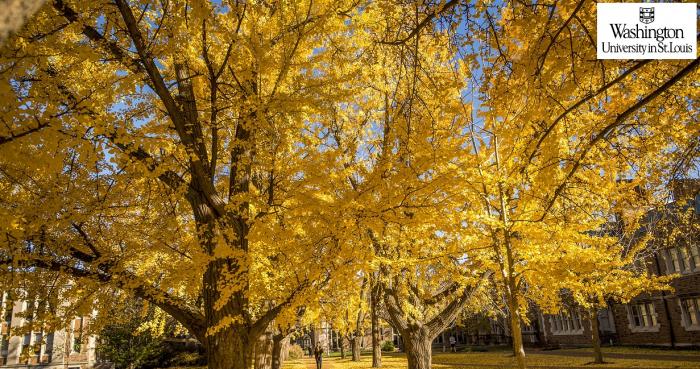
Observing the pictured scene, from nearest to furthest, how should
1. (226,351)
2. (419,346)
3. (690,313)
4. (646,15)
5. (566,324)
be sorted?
(646,15), (226,351), (419,346), (690,313), (566,324)

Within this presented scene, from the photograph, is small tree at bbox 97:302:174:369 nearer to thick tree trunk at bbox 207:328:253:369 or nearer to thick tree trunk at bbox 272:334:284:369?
thick tree trunk at bbox 272:334:284:369

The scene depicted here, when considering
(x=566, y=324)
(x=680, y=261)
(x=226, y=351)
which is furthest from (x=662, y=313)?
(x=226, y=351)

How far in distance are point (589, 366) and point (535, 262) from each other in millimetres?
12347

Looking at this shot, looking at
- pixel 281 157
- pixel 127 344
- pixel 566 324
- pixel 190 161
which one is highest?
pixel 281 157

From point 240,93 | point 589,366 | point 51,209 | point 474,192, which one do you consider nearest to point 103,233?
point 51,209

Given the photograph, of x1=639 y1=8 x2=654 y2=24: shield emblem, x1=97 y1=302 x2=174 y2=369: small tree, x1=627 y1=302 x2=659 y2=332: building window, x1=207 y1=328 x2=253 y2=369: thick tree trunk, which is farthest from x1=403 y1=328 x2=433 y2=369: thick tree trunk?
x1=627 y1=302 x2=659 y2=332: building window

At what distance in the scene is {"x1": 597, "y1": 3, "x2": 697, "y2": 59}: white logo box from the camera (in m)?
3.61

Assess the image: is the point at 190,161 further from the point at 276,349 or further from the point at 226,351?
the point at 276,349

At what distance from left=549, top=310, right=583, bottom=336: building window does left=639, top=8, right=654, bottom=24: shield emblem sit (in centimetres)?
2627

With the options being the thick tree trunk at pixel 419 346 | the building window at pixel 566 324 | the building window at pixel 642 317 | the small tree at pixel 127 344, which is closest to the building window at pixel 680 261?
the building window at pixel 642 317

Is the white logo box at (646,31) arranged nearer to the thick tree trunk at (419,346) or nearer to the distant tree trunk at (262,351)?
the thick tree trunk at (419,346)

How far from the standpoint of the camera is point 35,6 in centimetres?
115

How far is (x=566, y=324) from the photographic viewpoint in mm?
28484

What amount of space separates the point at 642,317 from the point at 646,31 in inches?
952
